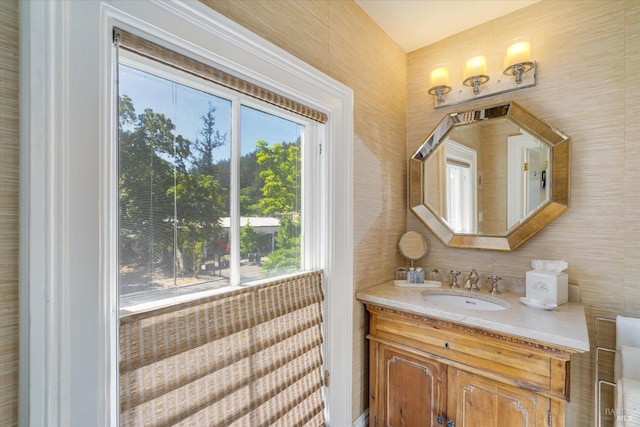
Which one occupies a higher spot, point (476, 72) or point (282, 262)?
point (476, 72)

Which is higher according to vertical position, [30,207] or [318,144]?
[318,144]

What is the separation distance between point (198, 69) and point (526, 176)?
1730 mm

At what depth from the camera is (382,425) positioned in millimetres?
1595

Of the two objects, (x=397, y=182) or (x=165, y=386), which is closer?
(x=165, y=386)

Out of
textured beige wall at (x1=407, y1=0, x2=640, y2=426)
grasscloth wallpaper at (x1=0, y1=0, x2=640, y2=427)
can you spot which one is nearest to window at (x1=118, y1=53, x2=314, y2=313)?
grasscloth wallpaper at (x1=0, y1=0, x2=640, y2=427)

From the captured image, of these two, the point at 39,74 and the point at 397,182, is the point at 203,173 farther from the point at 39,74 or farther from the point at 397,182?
the point at 397,182

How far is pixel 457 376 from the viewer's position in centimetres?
135

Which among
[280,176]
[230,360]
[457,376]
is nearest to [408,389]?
[457,376]

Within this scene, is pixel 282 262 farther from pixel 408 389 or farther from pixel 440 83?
pixel 440 83

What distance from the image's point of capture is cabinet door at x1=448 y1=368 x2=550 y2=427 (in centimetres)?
117

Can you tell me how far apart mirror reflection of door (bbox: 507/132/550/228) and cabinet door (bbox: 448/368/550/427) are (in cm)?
88

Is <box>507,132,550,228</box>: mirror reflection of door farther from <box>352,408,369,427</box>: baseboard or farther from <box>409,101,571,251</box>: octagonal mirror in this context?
<box>352,408,369,427</box>: baseboard

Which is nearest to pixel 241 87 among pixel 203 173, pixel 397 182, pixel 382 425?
pixel 203 173

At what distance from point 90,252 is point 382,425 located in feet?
5.39
